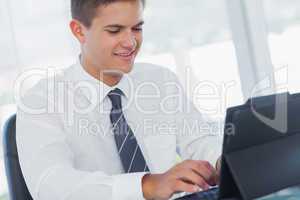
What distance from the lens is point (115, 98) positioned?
142cm

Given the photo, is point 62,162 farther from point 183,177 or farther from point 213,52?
point 213,52

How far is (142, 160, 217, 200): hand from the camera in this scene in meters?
1.01

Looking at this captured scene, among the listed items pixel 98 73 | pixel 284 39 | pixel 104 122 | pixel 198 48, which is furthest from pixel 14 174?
pixel 284 39

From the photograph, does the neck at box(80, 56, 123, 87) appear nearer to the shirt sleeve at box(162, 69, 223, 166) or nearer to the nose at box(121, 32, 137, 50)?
the nose at box(121, 32, 137, 50)

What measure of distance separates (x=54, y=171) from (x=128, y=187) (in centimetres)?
22

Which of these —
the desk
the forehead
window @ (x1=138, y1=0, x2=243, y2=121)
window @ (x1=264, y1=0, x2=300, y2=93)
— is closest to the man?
the forehead

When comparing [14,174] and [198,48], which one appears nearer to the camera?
[14,174]

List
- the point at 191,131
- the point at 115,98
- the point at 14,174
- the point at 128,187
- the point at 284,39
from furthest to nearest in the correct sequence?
the point at 284,39 → the point at 191,131 → the point at 115,98 → the point at 14,174 → the point at 128,187

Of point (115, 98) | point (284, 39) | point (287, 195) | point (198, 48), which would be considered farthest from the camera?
point (284, 39)

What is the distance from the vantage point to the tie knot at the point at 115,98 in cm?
142

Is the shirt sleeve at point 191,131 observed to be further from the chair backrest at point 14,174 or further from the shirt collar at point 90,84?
the chair backrest at point 14,174

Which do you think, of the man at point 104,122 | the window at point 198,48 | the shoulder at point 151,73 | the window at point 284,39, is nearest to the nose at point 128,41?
the man at point 104,122

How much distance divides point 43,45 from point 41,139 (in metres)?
0.89

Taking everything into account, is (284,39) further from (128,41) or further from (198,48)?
(128,41)
